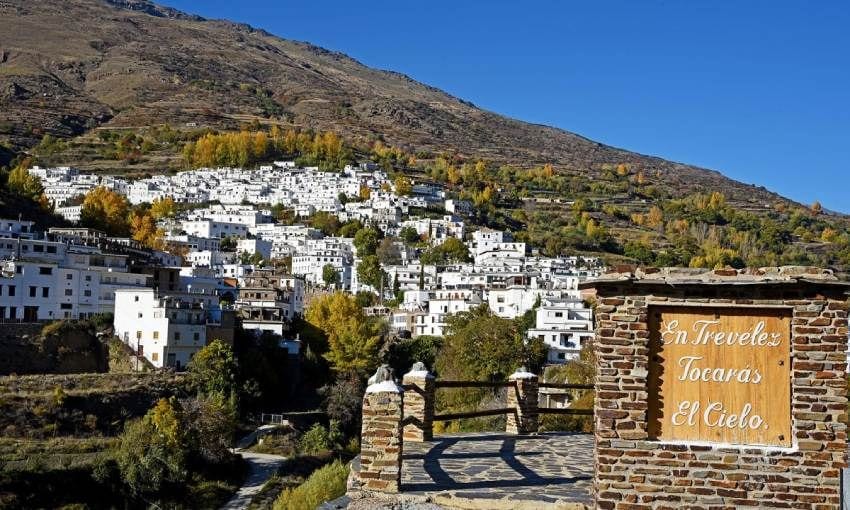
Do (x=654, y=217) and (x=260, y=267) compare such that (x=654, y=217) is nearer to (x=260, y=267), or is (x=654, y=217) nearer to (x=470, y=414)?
(x=260, y=267)

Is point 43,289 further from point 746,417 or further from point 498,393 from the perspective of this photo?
point 746,417

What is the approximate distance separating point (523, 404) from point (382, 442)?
15.3ft

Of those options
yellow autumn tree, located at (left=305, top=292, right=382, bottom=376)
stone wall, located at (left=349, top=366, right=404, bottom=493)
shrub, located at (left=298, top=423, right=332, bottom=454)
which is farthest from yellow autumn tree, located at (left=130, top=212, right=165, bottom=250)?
stone wall, located at (left=349, top=366, right=404, bottom=493)

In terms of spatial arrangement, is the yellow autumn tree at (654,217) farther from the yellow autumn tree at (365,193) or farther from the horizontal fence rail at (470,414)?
the horizontal fence rail at (470,414)

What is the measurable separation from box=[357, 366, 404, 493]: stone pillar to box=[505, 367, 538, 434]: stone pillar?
4450 mm

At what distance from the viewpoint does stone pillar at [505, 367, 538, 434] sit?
1149cm

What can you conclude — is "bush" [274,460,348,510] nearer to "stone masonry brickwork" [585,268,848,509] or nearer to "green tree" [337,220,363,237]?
"stone masonry brickwork" [585,268,848,509]

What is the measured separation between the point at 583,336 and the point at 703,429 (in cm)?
4668

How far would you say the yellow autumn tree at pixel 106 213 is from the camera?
81.4 metres

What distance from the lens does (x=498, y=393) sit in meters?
31.9

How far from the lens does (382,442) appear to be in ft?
23.4

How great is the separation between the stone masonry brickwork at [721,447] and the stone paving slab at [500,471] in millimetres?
716

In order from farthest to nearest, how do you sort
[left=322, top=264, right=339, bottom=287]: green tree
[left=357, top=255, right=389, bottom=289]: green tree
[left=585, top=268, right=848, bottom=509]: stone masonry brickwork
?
[left=322, top=264, right=339, bottom=287]: green tree
[left=357, top=255, right=389, bottom=289]: green tree
[left=585, top=268, right=848, bottom=509]: stone masonry brickwork

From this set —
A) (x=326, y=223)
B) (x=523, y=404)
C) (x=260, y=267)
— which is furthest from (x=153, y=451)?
(x=326, y=223)
